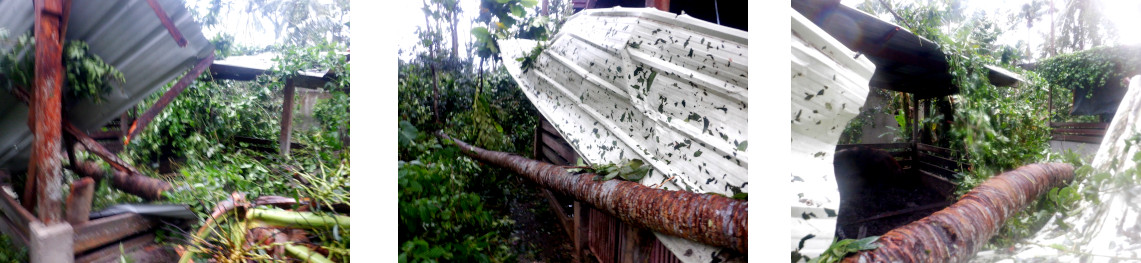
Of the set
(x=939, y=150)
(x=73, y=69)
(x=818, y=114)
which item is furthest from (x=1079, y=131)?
(x=73, y=69)

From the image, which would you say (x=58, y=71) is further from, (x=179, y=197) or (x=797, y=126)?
(x=797, y=126)

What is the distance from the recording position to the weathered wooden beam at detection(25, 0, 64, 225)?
29.3 inches

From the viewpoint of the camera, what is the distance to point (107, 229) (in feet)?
2.56

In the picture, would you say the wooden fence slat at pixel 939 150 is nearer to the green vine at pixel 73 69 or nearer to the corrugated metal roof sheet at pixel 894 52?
the corrugated metal roof sheet at pixel 894 52

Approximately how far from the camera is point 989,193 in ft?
2.86

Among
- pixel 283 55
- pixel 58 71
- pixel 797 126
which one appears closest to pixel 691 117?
pixel 797 126

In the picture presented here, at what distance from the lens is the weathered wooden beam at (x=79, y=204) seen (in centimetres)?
78

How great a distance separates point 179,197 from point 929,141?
1602mm

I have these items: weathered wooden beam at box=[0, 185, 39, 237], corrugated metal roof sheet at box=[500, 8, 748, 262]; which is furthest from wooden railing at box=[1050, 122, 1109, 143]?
weathered wooden beam at box=[0, 185, 39, 237]

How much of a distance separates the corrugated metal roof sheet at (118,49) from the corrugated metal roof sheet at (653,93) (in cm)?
69

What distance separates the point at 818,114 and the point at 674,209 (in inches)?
15.6

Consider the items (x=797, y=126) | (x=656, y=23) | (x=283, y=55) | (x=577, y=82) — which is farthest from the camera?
(x=577, y=82)

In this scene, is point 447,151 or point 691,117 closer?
point 691,117

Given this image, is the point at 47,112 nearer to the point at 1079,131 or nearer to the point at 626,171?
the point at 626,171
